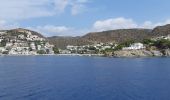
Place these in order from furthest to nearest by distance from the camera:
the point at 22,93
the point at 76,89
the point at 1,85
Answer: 1. the point at 1,85
2. the point at 76,89
3. the point at 22,93

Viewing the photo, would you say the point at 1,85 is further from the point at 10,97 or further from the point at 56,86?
the point at 10,97

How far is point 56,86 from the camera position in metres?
54.0

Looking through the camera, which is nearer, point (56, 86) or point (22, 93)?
point (22, 93)

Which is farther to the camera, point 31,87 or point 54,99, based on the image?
point 31,87

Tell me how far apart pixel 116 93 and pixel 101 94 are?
6.91ft

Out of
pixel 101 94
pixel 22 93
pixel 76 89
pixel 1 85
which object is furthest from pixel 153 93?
pixel 1 85

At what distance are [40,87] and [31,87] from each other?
4.33 ft

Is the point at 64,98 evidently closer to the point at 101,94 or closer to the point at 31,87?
the point at 101,94

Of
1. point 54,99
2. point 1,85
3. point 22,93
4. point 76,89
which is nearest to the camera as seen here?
point 54,99

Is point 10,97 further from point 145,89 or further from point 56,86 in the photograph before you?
point 145,89

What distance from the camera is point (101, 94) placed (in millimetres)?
46125

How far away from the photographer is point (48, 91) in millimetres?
48125

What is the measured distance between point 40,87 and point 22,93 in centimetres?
667

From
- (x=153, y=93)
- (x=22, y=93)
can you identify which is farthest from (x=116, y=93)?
(x=22, y=93)
